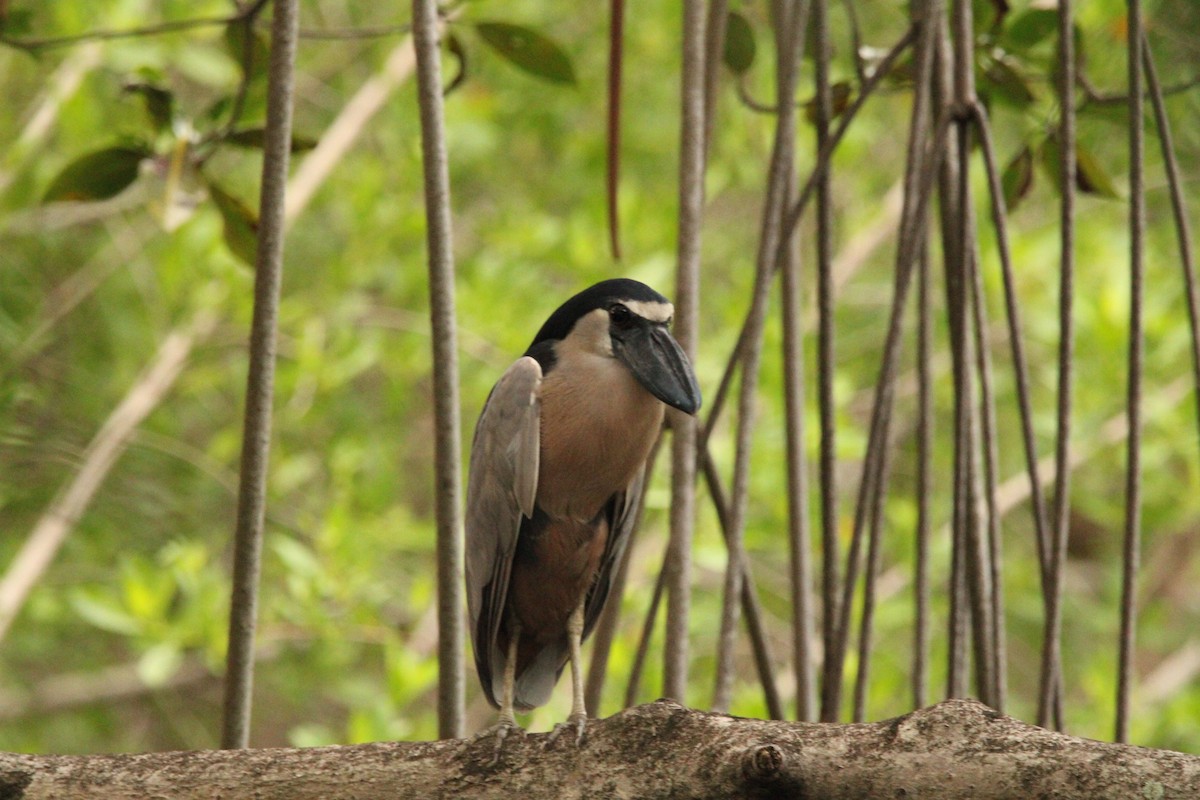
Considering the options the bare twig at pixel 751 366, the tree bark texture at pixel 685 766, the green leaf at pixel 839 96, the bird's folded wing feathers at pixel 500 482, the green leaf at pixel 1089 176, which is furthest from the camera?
the green leaf at pixel 839 96

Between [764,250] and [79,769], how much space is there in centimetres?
99

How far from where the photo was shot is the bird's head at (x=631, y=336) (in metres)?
1.52

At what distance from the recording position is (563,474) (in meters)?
1.72

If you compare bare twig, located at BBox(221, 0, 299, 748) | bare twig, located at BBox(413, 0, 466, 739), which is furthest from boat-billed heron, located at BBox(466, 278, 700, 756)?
bare twig, located at BBox(221, 0, 299, 748)

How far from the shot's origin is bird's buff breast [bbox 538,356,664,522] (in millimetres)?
1646

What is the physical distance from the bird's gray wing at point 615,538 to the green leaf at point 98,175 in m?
0.88

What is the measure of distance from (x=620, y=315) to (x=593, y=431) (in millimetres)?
157

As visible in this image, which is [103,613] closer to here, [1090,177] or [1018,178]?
[1018,178]

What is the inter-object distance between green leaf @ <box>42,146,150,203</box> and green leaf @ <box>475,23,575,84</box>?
1.80 feet

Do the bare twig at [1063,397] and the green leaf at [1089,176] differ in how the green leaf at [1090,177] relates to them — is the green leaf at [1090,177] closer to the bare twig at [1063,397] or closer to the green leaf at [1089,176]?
the green leaf at [1089,176]

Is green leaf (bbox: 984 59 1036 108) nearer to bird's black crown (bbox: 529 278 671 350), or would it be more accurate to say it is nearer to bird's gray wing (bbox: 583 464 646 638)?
bird's black crown (bbox: 529 278 671 350)

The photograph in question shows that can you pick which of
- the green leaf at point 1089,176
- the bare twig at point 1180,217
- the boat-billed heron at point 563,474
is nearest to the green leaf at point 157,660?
the boat-billed heron at point 563,474

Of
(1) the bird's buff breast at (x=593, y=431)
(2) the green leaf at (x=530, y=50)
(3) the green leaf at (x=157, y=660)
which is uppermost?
(2) the green leaf at (x=530, y=50)

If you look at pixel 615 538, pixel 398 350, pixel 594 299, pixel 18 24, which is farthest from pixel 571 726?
pixel 398 350
